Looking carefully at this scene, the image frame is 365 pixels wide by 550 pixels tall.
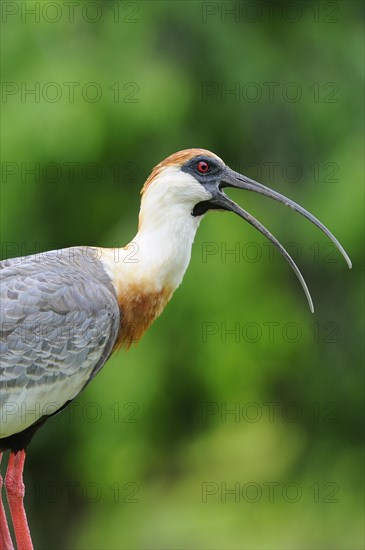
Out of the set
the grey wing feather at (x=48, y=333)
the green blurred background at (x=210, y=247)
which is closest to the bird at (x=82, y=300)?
the grey wing feather at (x=48, y=333)

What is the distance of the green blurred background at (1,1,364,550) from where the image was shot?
33.8 ft

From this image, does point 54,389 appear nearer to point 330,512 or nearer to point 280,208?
point 280,208

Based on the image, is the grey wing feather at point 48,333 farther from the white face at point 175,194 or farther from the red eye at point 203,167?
the red eye at point 203,167

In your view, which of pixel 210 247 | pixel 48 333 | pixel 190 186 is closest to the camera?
pixel 48 333

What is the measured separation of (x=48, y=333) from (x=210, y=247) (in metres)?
4.36

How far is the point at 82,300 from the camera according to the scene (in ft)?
19.4

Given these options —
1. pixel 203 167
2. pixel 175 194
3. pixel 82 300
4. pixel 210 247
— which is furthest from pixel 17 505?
pixel 210 247

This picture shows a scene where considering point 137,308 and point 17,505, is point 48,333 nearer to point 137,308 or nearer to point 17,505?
point 137,308

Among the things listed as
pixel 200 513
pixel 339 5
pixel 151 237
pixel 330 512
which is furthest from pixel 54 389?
pixel 339 5

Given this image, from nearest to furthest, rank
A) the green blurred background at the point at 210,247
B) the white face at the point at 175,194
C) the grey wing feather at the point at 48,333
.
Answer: the grey wing feather at the point at 48,333, the white face at the point at 175,194, the green blurred background at the point at 210,247

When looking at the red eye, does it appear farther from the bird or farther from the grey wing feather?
the grey wing feather

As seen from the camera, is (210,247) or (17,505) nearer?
(17,505)

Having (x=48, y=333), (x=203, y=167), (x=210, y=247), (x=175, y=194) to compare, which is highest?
A: (x=203, y=167)

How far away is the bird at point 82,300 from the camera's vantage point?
19.2 feet
